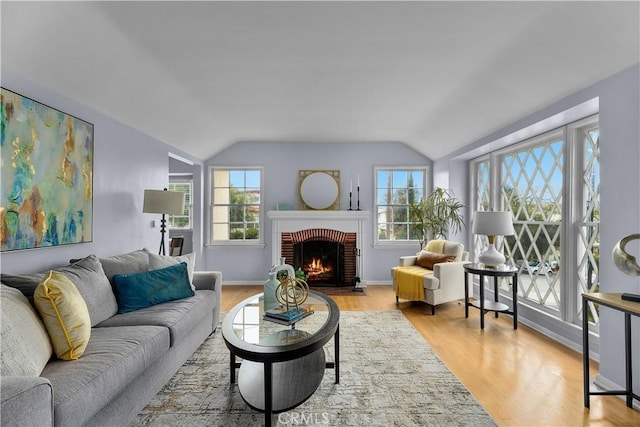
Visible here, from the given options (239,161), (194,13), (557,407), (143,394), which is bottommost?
(557,407)

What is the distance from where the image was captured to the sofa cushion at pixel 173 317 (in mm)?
2205

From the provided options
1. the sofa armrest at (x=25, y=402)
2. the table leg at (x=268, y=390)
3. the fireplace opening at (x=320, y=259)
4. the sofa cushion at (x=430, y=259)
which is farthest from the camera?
the fireplace opening at (x=320, y=259)

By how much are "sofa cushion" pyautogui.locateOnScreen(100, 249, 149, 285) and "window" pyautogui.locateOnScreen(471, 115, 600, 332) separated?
4129 millimetres

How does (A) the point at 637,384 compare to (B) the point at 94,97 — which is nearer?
(A) the point at 637,384

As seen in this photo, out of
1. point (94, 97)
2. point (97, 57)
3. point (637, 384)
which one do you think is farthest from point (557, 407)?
point (94, 97)

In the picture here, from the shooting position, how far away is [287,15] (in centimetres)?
213

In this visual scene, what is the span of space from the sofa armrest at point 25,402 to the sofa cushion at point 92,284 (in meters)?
0.88

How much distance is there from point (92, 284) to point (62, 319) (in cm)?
58

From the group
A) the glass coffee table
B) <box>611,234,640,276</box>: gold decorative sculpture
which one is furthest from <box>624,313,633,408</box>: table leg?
the glass coffee table

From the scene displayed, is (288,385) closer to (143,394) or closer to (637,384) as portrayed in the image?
(143,394)

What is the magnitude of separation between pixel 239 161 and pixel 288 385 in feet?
14.0

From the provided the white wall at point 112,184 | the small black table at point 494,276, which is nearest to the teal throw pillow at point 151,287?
the white wall at point 112,184

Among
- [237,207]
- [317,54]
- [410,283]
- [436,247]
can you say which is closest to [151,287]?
[317,54]

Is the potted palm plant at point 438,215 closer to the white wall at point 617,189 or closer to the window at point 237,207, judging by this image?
the white wall at point 617,189
